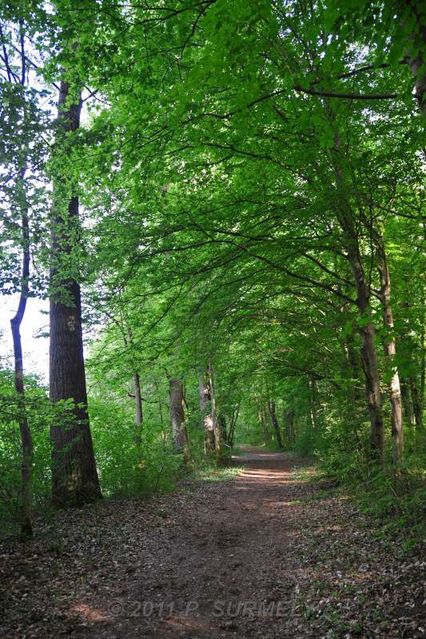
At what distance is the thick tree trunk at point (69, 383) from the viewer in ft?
27.7

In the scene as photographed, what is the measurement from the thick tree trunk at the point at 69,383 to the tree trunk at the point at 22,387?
27.5 inches

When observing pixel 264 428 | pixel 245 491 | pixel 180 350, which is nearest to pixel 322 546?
pixel 180 350

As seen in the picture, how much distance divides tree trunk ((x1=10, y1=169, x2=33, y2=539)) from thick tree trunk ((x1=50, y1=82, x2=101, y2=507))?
2.29ft

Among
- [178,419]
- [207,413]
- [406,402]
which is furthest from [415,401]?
[178,419]

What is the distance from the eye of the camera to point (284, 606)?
505 centimetres

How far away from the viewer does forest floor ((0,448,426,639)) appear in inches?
Result: 179

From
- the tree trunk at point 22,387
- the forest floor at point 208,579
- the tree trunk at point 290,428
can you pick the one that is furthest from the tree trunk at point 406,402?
the tree trunk at point 290,428

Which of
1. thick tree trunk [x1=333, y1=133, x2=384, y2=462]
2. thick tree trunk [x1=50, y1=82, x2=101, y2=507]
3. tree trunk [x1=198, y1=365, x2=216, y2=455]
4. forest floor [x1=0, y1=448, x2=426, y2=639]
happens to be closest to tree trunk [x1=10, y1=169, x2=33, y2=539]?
Result: forest floor [x1=0, y1=448, x2=426, y2=639]

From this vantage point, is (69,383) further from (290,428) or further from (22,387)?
(290,428)

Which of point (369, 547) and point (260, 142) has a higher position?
point (260, 142)

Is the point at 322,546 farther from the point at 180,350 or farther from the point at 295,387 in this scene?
the point at 295,387

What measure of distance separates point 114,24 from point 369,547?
Result: 7500 millimetres

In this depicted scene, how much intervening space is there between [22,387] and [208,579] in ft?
12.8

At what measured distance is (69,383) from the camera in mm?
10328
